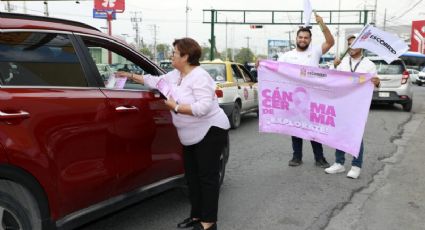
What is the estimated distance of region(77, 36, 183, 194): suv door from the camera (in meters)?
3.90

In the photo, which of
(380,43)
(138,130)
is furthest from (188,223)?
(380,43)

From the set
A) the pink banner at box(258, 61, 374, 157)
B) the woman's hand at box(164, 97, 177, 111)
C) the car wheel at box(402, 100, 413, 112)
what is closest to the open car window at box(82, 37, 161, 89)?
the woman's hand at box(164, 97, 177, 111)

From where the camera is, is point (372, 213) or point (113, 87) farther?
point (372, 213)

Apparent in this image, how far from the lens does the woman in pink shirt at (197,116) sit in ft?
13.1

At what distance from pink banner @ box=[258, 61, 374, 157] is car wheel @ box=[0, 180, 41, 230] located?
13.1 feet

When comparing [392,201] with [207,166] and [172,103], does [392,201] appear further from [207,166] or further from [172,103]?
[172,103]

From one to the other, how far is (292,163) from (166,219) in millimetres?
2864

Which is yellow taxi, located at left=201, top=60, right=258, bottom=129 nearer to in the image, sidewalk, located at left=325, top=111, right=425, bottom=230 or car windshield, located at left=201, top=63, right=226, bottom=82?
car windshield, located at left=201, top=63, right=226, bottom=82

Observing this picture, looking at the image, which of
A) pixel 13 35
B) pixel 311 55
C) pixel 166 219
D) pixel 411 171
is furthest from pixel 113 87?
pixel 411 171

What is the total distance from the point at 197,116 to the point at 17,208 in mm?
1538

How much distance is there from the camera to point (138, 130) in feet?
13.4

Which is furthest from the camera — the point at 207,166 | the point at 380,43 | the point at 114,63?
the point at 380,43

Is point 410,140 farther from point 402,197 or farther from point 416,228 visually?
point 416,228

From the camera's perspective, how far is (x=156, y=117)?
14.2 feet
